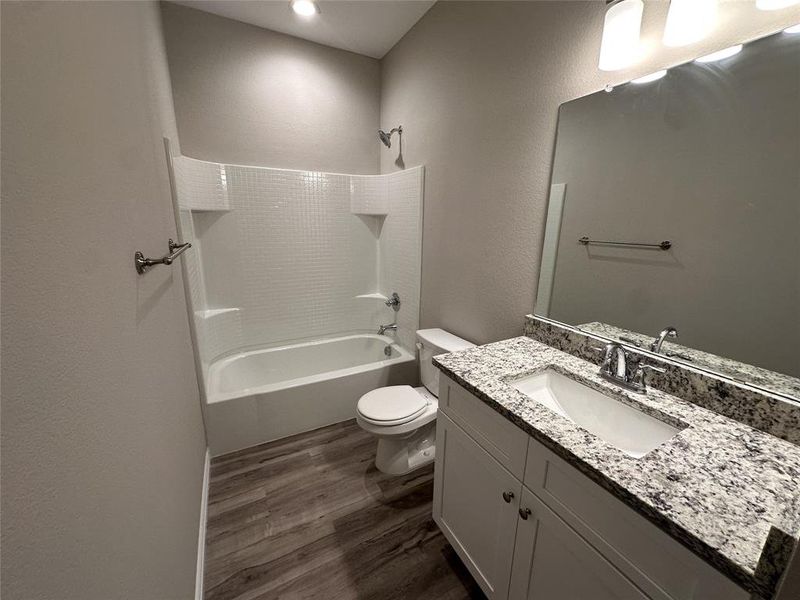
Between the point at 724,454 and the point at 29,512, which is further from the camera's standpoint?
the point at 724,454

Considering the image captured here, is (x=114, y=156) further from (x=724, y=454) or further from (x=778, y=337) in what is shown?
(x=778, y=337)

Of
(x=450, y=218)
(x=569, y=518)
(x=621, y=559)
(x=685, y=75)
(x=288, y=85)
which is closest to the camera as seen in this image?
(x=621, y=559)

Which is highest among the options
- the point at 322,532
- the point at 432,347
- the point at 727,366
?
the point at 727,366

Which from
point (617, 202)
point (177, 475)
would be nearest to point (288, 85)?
point (617, 202)

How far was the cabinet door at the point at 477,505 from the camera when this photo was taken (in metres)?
0.99

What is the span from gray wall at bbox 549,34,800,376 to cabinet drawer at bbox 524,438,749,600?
2.09 feet

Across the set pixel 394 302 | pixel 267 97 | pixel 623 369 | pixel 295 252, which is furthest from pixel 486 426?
pixel 267 97

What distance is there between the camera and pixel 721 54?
2.92 feet

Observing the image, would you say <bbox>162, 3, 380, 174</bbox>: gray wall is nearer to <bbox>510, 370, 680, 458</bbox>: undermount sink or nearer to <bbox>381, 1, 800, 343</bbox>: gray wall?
<bbox>381, 1, 800, 343</bbox>: gray wall

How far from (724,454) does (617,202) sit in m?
0.84

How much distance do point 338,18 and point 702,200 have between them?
231 centimetres

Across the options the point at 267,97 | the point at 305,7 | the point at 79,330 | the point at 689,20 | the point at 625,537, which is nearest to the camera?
the point at 79,330

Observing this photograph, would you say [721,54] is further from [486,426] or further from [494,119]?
[486,426]

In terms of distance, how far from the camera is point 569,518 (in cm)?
79
